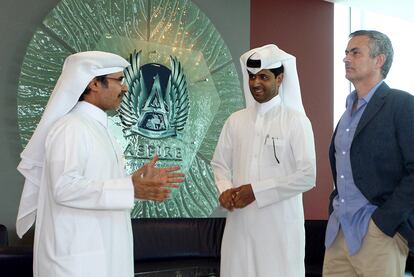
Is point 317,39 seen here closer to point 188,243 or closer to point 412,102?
point 188,243

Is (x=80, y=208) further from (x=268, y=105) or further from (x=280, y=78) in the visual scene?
(x=280, y=78)

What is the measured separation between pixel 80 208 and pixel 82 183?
10cm

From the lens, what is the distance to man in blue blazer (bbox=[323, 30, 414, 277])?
2633 millimetres

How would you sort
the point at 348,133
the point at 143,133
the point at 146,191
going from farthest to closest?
the point at 143,133, the point at 348,133, the point at 146,191

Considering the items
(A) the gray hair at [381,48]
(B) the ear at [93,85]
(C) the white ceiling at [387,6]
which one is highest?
(C) the white ceiling at [387,6]

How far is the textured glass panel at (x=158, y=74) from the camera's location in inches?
199

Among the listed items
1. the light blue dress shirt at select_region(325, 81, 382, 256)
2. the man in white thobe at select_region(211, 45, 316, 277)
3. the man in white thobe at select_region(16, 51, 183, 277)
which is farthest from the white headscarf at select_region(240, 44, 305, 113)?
the man in white thobe at select_region(16, 51, 183, 277)

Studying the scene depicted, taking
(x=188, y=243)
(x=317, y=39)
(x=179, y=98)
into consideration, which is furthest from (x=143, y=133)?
(x=317, y=39)

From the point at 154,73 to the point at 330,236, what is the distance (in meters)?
3.18

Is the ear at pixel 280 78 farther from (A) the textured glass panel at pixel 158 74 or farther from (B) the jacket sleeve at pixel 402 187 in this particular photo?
(A) the textured glass panel at pixel 158 74

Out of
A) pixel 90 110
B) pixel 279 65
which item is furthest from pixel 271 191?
pixel 90 110

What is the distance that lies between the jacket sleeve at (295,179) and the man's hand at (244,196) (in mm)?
26

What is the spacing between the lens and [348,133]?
9.50 ft

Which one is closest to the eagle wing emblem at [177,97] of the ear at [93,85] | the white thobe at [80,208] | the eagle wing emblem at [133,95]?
the eagle wing emblem at [133,95]
